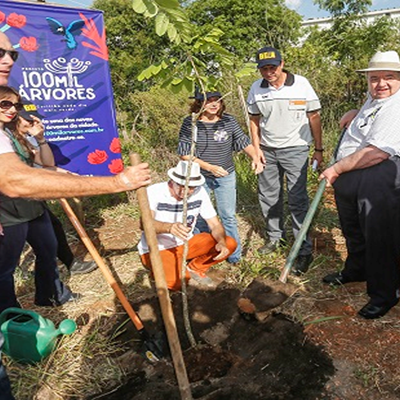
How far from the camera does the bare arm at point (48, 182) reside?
1535 millimetres

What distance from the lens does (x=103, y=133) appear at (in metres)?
4.26

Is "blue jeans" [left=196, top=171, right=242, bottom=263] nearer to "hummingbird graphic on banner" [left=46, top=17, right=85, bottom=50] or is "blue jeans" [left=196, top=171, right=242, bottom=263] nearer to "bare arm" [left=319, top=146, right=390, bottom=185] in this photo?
"bare arm" [left=319, top=146, right=390, bottom=185]

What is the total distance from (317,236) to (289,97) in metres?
1.67

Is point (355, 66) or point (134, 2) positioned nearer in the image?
point (134, 2)

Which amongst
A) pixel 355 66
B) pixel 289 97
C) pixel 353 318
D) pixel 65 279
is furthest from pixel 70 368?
pixel 355 66

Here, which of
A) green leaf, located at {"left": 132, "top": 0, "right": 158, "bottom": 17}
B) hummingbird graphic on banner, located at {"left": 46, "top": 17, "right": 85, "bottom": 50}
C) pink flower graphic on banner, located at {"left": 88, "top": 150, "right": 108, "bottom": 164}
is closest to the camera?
green leaf, located at {"left": 132, "top": 0, "right": 158, "bottom": 17}

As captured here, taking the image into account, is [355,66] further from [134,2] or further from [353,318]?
[134,2]

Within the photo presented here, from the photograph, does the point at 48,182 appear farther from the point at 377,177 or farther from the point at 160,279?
the point at 377,177

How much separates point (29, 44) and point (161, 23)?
9.01ft

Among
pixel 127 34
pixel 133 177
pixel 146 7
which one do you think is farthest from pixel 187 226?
pixel 127 34

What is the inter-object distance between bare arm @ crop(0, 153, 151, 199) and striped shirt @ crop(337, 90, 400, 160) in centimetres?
167

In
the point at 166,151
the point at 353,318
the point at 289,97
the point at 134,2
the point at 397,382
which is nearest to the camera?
the point at 134,2

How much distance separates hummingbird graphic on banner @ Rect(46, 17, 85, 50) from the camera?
12.3 ft

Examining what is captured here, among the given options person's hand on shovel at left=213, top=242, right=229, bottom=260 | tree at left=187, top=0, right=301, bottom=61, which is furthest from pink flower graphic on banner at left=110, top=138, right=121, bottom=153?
tree at left=187, top=0, right=301, bottom=61
